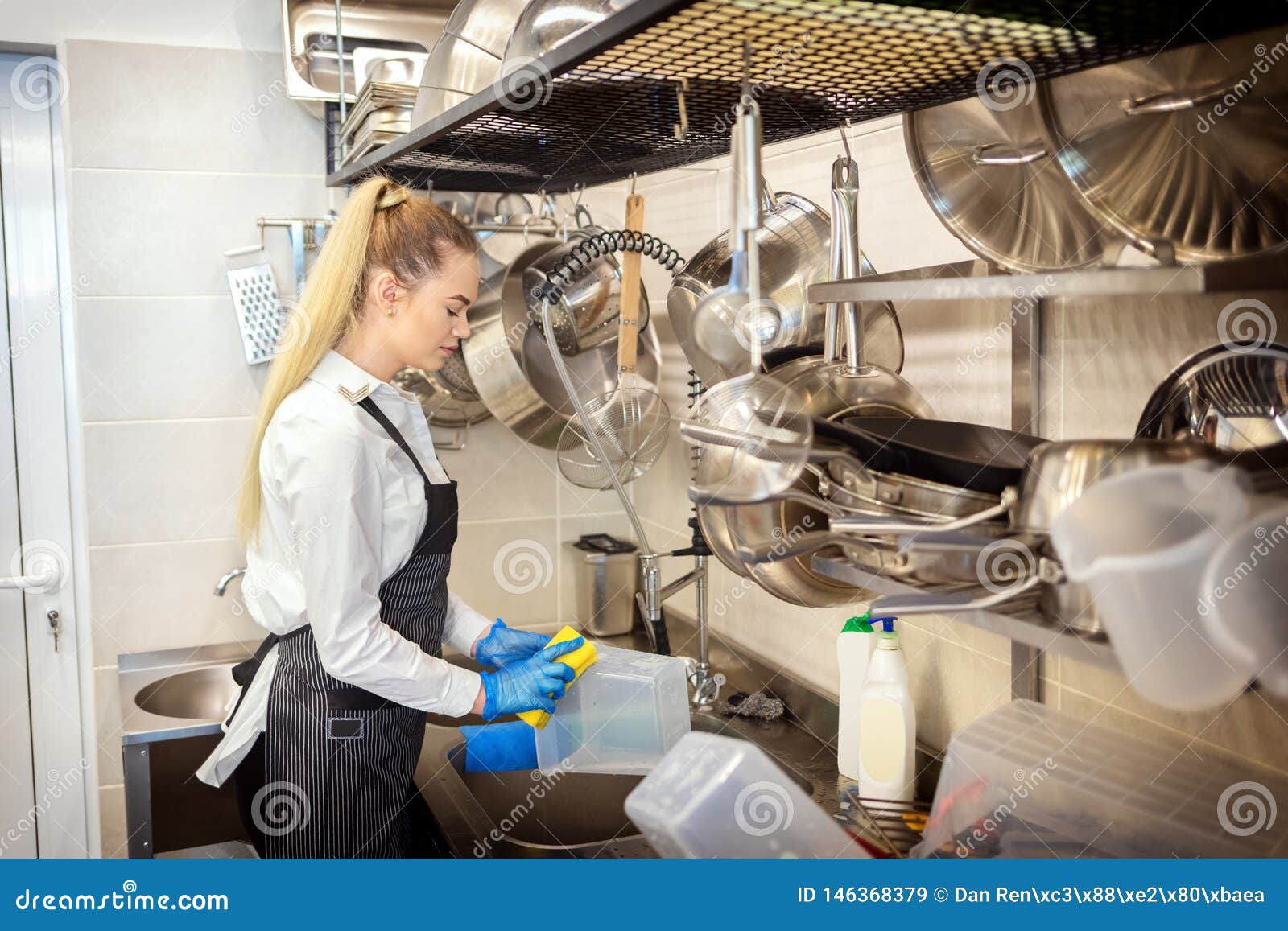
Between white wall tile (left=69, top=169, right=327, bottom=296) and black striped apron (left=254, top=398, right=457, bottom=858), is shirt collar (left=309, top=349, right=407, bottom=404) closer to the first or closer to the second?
black striped apron (left=254, top=398, right=457, bottom=858)

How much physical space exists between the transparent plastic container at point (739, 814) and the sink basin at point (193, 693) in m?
1.31

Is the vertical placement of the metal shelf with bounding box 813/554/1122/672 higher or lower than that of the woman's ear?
lower

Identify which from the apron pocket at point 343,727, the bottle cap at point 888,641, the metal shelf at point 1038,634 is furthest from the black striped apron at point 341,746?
the metal shelf at point 1038,634

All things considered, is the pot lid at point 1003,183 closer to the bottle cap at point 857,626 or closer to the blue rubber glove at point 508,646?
the bottle cap at point 857,626

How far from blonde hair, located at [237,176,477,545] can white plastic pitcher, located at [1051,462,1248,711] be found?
94cm

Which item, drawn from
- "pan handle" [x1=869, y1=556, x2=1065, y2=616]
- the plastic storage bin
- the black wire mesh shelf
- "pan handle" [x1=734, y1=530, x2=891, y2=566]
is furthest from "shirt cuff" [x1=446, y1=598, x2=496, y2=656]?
"pan handle" [x1=869, y1=556, x2=1065, y2=616]

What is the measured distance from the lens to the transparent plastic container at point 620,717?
124 centimetres

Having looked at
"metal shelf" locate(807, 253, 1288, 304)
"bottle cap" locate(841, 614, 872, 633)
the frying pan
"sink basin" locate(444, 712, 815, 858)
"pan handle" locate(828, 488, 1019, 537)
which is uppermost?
"metal shelf" locate(807, 253, 1288, 304)

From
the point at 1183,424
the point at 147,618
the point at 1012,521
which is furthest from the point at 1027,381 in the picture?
the point at 147,618

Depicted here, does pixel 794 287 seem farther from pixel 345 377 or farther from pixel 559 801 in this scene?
pixel 559 801

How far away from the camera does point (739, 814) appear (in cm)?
82

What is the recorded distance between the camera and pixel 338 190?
203 cm

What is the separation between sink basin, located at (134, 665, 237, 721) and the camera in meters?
1.90

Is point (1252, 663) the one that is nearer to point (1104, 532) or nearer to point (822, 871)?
point (1104, 532)
